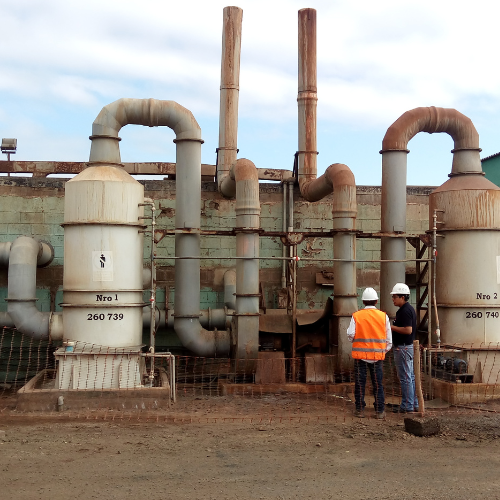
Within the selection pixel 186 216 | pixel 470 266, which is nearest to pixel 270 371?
pixel 186 216

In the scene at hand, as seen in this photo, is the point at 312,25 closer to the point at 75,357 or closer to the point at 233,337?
the point at 233,337

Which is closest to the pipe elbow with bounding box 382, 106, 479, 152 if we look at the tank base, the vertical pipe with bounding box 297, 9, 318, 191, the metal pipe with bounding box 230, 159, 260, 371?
the metal pipe with bounding box 230, 159, 260, 371

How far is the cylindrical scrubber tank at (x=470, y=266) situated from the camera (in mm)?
11008

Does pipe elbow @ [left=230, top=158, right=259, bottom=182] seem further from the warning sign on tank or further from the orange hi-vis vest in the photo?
the orange hi-vis vest

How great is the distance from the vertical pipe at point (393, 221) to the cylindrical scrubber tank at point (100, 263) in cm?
438

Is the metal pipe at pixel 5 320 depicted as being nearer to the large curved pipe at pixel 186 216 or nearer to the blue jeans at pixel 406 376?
the large curved pipe at pixel 186 216

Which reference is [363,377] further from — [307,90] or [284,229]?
[307,90]

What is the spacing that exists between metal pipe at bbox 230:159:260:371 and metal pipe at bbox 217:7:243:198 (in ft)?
16.2

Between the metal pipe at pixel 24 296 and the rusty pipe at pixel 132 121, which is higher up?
the rusty pipe at pixel 132 121

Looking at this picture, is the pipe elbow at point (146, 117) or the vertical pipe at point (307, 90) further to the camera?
the vertical pipe at point (307, 90)

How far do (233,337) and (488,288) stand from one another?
13.9 ft

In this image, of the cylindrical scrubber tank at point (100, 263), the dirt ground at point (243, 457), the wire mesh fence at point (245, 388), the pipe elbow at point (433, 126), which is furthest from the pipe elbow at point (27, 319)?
the pipe elbow at point (433, 126)

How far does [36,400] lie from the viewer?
9406mm

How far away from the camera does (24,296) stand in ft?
37.0
